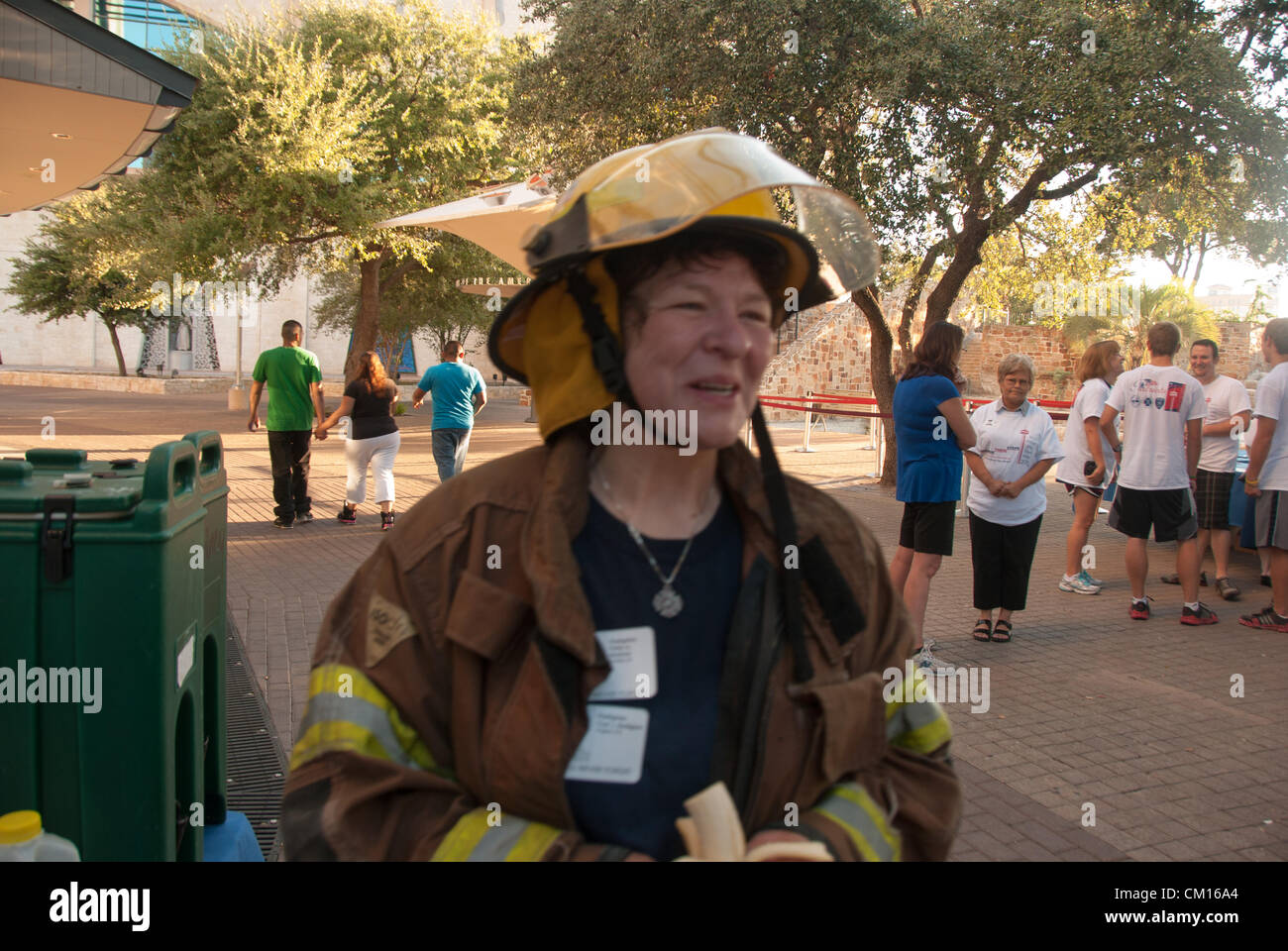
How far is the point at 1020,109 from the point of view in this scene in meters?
10.6

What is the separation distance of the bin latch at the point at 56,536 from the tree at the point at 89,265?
1791 cm

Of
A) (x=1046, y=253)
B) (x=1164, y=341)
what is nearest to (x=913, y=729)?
(x=1164, y=341)

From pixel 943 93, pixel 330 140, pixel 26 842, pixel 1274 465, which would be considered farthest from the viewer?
pixel 330 140

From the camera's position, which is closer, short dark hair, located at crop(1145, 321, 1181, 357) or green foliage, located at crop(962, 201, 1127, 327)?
short dark hair, located at crop(1145, 321, 1181, 357)

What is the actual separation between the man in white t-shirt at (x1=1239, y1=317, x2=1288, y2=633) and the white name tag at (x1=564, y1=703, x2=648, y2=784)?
6.67 m

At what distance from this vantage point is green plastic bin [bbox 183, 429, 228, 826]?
9.80 ft

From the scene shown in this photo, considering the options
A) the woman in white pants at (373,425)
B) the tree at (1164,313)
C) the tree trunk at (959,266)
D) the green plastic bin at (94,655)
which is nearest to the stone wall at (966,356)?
the tree at (1164,313)

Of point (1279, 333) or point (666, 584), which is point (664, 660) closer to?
point (666, 584)

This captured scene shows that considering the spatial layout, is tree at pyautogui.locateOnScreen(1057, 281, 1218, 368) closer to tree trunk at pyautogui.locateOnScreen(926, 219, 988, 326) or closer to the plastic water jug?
tree trunk at pyautogui.locateOnScreen(926, 219, 988, 326)

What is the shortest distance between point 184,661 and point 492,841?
5.40 ft

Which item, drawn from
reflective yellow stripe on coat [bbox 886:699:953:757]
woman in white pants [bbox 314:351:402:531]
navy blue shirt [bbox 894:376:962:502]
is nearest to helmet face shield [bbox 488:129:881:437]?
reflective yellow stripe on coat [bbox 886:699:953:757]

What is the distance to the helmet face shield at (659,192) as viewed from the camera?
4.75 ft

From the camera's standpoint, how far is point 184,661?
266cm

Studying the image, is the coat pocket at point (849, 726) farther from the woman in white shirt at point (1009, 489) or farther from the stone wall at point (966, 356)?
the stone wall at point (966, 356)
